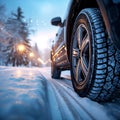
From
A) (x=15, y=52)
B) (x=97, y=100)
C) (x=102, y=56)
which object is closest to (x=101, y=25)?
(x=102, y=56)

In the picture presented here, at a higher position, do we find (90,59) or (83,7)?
(83,7)

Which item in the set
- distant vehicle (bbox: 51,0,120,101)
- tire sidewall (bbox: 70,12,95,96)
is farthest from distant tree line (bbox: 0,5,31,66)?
distant vehicle (bbox: 51,0,120,101)

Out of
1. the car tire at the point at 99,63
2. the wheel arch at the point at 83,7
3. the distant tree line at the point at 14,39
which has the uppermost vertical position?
the distant tree line at the point at 14,39

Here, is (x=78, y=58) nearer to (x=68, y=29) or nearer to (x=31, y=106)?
(x=68, y=29)

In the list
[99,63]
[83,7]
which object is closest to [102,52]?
[99,63]

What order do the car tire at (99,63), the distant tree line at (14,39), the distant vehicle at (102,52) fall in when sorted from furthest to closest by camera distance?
1. the distant tree line at (14,39)
2. the car tire at (99,63)
3. the distant vehicle at (102,52)

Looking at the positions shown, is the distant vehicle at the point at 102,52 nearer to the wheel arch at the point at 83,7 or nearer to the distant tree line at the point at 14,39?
the wheel arch at the point at 83,7

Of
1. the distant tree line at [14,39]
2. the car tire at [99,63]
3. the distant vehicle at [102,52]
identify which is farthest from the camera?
the distant tree line at [14,39]

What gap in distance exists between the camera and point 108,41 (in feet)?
5.38

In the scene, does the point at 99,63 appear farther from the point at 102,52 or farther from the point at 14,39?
the point at 14,39

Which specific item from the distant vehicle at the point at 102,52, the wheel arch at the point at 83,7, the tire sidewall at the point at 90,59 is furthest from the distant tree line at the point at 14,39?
the distant vehicle at the point at 102,52

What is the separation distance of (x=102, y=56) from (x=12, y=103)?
2.77 ft

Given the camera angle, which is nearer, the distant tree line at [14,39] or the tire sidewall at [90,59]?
the tire sidewall at [90,59]

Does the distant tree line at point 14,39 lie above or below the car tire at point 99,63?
above
